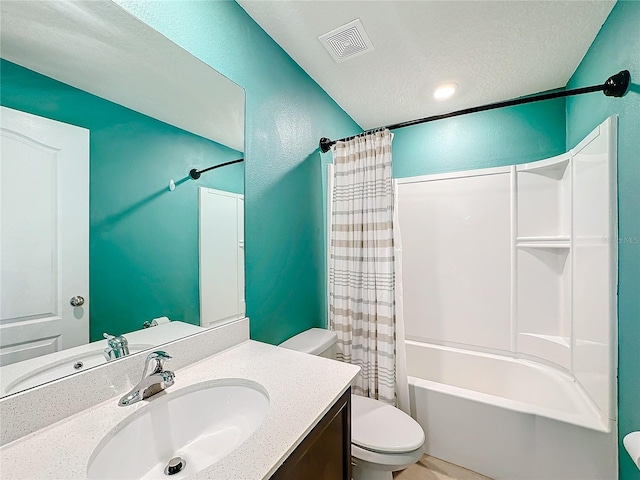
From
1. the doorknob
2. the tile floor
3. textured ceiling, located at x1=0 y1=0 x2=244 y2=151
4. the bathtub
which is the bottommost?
the tile floor

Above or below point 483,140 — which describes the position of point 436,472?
below

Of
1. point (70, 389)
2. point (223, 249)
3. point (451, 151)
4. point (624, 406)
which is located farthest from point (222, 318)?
point (451, 151)

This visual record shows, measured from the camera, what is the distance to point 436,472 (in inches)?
61.2

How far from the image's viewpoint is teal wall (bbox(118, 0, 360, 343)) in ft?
3.64

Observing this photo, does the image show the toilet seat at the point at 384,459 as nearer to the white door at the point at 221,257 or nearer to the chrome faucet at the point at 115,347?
the white door at the point at 221,257

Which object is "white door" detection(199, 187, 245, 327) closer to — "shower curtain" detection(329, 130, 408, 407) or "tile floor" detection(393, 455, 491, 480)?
"shower curtain" detection(329, 130, 408, 407)

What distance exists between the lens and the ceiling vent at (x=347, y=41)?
138 cm

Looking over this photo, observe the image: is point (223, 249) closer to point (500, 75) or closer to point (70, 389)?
point (70, 389)

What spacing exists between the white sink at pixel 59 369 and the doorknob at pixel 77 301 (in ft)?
0.43

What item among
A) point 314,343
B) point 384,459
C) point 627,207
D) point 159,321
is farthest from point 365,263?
Result: point 627,207

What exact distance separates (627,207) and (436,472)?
1.73m

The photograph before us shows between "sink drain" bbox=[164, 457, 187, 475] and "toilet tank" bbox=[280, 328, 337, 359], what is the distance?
2.46ft

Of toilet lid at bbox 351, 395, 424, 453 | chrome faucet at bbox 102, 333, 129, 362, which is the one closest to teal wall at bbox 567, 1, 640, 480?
toilet lid at bbox 351, 395, 424, 453

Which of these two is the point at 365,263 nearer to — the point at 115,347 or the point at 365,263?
the point at 365,263
